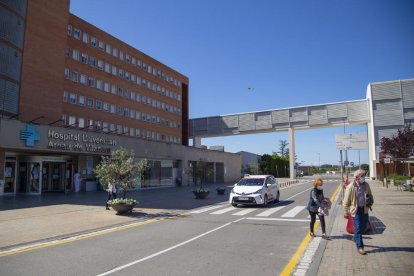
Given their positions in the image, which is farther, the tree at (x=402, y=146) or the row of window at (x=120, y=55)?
the row of window at (x=120, y=55)

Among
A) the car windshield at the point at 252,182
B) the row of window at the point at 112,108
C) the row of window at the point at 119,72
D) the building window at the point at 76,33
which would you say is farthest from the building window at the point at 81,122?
the car windshield at the point at 252,182

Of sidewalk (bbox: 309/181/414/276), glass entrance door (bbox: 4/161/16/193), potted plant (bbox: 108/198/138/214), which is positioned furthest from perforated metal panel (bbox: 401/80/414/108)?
glass entrance door (bbox: 4/161/16/193)

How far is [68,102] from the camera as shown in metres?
38.2

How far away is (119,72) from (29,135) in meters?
26.7

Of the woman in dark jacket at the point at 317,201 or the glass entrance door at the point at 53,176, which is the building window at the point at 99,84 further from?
the woman in dark jacket at the point at 317,201

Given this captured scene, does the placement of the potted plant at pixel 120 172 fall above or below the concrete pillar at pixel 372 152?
below

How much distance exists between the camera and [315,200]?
30.7 ft

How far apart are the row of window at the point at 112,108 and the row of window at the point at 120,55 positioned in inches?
271

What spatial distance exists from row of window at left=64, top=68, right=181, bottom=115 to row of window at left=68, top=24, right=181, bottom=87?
4.26 m

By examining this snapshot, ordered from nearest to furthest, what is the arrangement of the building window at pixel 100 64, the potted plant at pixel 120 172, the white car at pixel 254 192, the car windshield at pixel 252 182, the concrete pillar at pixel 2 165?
the potted plant at pixel 120 172, the white car at pixel 254 192, the car windshield at pixel 252 182, the concrete pillar at pixel 2 165, the building window at pixel 100 64

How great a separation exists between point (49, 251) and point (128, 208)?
677 cm

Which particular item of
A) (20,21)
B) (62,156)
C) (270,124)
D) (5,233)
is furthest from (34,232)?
(270,124)

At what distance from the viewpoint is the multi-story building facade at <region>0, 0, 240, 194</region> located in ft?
81.5

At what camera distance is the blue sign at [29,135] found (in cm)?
2125
